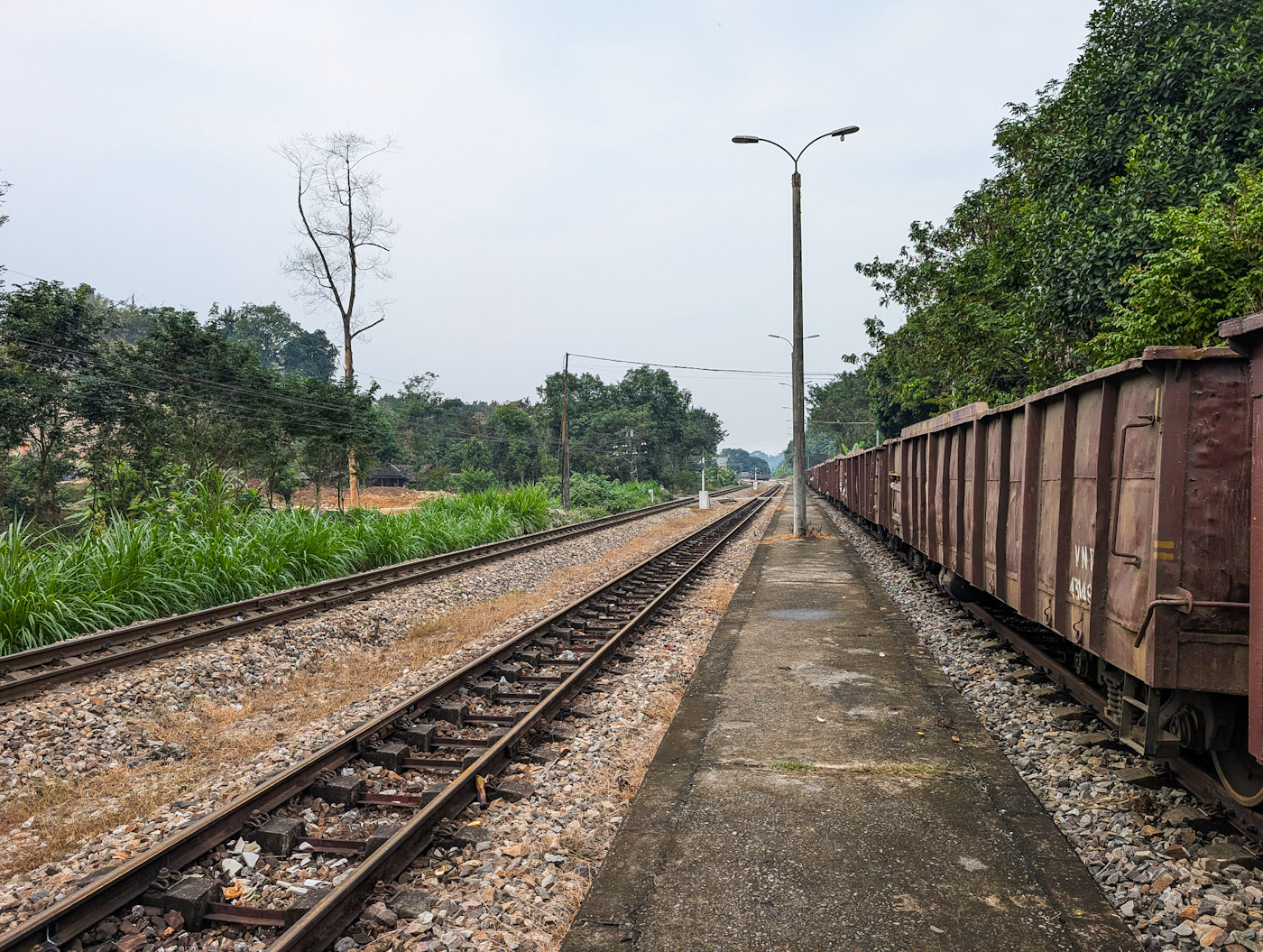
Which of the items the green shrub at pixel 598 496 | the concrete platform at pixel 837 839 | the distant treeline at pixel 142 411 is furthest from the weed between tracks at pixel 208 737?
the green shrub at pixel 598 496

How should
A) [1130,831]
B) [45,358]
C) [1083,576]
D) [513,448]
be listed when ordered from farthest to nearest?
[513,448], [45,358], [1083,576], [1130,831]

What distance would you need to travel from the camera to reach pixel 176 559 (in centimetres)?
1059

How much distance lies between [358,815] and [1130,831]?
14.2 feet

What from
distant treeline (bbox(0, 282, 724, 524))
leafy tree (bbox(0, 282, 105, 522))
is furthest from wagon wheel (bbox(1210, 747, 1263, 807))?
leafy tree (bbox(0, 282, 105, 522))

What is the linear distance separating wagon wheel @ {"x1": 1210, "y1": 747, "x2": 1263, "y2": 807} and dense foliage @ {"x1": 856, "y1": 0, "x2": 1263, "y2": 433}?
7751 mm

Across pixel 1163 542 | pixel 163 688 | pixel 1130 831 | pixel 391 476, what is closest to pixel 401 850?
pixel 1130 831

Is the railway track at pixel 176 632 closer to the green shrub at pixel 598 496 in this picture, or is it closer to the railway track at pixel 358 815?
the railway track at pixel 358 815

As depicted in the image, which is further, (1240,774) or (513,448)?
(513,448)

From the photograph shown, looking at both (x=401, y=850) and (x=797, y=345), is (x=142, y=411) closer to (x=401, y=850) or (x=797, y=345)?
(x=797, y=345)

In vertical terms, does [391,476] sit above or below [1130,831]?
above

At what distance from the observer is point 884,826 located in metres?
4.32

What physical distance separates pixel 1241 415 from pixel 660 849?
3.72 m

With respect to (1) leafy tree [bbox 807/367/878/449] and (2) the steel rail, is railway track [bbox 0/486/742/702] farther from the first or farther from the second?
(1) leafy tree [bbox 807/367/878/449]

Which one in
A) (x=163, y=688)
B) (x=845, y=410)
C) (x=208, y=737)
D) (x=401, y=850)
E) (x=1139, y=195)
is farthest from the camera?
(x=845, y=410)
